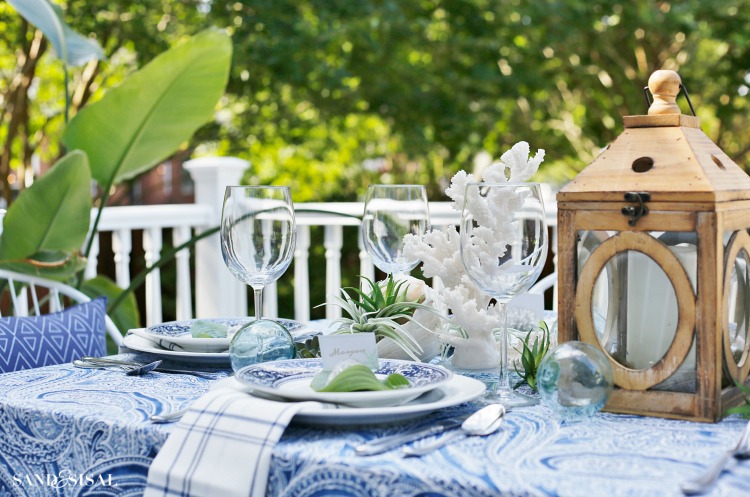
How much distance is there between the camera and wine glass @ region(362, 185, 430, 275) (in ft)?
4.07

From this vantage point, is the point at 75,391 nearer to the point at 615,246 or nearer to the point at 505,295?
the point at 505,295

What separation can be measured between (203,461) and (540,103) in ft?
22.0

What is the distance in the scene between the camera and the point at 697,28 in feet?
18.1

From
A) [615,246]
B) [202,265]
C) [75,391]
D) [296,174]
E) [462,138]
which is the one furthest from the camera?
[296,174]

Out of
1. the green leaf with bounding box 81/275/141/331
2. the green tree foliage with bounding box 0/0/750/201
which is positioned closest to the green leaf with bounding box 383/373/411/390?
the green leaf with bounding box 81/275/141/331

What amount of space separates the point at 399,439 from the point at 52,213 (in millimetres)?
1740

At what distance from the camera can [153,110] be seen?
2.65 meters

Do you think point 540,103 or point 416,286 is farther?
point 540,103

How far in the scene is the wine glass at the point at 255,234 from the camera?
1.10 meters

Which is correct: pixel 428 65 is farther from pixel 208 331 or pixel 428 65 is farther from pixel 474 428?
pixel 474 428

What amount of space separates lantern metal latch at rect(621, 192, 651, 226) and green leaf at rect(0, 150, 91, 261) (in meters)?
1.67

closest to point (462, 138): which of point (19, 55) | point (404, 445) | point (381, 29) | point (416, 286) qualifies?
point (381, 29)

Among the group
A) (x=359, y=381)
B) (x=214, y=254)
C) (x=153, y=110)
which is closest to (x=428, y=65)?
(x=214, y=254)

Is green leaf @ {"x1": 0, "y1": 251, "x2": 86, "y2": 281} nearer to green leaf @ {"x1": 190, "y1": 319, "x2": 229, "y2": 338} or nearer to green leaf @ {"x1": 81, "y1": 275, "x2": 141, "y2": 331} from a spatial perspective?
green leaf @ {"x1": 81, "y1": 275, "x2": 141, "y2": 331}
